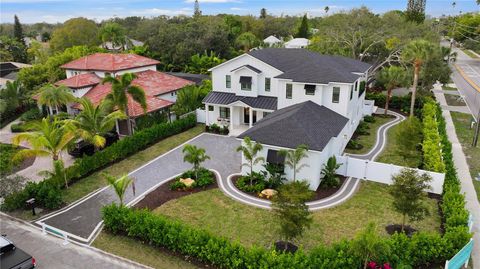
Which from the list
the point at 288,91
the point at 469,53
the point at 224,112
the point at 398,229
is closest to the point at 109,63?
the point at 224,112

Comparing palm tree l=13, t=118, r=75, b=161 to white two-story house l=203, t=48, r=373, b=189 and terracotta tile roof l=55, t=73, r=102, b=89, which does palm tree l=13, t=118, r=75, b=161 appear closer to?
white two-story house l=203, t=48, r=373, b=189

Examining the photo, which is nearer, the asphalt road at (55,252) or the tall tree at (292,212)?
the tall tree at (292,212)

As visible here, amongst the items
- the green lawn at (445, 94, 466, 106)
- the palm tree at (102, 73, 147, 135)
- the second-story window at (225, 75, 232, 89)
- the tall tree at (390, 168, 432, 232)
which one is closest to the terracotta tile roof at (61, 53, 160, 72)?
the palm tree at (102, 73, 147, 135)

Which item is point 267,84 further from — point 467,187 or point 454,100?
point 454,100

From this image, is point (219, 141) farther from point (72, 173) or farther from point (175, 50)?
point (175, 50)

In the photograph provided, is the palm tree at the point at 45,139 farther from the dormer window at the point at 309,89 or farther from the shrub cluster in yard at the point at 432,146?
the shrub cluster in yard at the point at 432,146

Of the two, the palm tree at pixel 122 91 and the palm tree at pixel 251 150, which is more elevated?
the palm tree at pixel 122 91

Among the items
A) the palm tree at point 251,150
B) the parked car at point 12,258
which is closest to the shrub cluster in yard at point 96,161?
the parked car at point 12,258

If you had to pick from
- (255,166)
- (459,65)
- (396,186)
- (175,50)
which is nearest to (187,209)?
(255,166)
